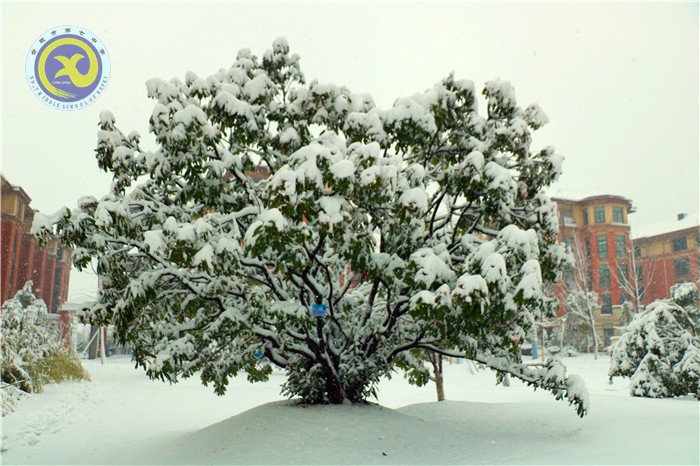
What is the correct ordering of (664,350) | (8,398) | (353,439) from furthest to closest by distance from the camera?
(664,350) → (8,398) → (353,439)

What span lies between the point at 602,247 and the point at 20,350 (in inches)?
1689

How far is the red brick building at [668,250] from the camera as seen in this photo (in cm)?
4597

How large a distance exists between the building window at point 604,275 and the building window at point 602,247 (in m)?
0.91

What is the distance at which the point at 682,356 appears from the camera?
14.4 m

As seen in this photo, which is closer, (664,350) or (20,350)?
(664,350)

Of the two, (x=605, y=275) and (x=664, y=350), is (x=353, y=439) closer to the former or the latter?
(x=664, y=350)

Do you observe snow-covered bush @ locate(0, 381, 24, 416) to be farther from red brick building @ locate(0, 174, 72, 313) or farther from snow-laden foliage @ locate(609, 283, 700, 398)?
red brick building @ locate(0, 174, 72, 313)

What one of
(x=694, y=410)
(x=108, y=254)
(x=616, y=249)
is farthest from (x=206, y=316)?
(x=616, y=249)

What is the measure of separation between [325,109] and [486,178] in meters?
2.87

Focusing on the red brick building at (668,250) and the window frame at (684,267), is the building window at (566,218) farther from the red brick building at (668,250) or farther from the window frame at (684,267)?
the window frame at (684,267)

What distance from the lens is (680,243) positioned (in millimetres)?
47531

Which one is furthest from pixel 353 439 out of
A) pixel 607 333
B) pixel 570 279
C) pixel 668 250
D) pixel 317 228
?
pixel 668 250

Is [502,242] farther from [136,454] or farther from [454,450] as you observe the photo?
[136,454]

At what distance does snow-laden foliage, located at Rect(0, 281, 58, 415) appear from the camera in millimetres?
14959
